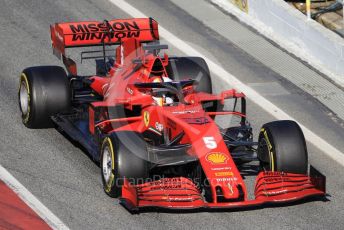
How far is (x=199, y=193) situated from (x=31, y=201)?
238 cm

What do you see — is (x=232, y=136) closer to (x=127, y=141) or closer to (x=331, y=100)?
(x=127, y=141)

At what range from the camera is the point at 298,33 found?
814 inches

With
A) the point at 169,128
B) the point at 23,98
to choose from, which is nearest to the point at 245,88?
the point at 23,98

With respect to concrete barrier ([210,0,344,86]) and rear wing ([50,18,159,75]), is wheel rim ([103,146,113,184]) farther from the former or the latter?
concrete barrier ([210,0,344,86])

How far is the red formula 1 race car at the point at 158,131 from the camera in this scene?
13.6 metres

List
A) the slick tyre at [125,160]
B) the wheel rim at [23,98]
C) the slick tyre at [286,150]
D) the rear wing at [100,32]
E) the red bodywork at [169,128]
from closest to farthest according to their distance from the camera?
the red bodywork at [169,128] < the slick tyre at [125,160] < the slick tyre at [286,150] < the wheel rim at [23,98] < the rear wing at [100,32]

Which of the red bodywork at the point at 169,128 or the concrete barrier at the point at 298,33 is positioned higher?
the red bodywork at the point at 169,128

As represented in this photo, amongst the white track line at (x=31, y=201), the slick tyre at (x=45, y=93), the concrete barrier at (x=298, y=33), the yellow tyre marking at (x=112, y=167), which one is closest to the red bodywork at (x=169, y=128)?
the yellow tyre marking at (x=112, y=167)

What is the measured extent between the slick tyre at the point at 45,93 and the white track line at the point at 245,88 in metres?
4.04

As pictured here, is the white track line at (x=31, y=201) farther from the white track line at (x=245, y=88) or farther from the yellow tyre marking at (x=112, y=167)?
the white track line at (x=245, y=88)

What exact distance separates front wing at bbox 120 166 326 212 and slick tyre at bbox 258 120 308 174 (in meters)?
0.26

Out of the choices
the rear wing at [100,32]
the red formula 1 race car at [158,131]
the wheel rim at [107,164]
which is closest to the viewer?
the red formula 1 race car at [158,131]

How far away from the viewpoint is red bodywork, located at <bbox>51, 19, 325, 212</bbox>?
13.4 m

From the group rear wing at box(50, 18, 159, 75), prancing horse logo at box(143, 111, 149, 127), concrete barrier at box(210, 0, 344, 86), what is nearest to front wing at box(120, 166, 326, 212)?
prancing horse logo at box(143, 111, 149, 127)
